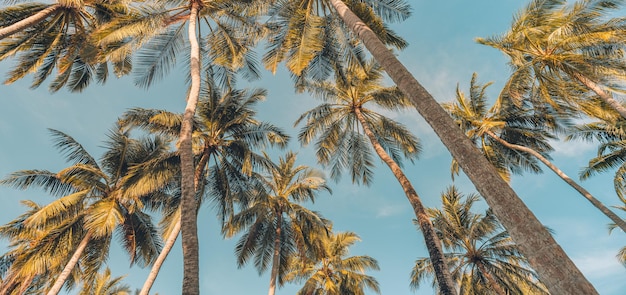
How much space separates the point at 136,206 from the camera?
14336mm

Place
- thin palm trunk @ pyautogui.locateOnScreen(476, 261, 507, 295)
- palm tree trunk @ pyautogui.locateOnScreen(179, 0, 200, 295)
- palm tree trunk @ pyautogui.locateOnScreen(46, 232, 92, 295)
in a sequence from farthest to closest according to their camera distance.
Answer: thin palm trunk @ pyautogui.locateOnScreen(476, 261, 507, 295), palm tree trunk @ pyautogui.locateOnScreen(46, 232, 92, 295), palm tree trunk @ pyautogui.locateOnScreen(179, 0, 200, 295)

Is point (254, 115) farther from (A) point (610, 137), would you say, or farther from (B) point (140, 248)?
(A) point (610, 137)

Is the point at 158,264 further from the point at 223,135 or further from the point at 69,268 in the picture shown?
the point at 223,135

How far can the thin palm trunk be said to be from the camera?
1612 cm

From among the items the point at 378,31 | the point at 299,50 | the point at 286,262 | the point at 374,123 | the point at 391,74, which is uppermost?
the point at 374,123

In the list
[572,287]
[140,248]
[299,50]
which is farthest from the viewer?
[140,248]

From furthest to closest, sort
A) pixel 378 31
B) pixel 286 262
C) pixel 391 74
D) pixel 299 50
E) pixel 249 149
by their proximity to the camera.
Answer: pixel 286 262
pixel 249 149
pixel 378 31
pixel 299 50
pixel 391 74

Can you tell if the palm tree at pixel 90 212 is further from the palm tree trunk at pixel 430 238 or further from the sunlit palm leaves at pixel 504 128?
the sunlit palm leaves at pixel 504 128

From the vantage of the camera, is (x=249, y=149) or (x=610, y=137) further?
(x=610, y=137)

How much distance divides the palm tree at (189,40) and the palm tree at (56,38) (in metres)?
1.08

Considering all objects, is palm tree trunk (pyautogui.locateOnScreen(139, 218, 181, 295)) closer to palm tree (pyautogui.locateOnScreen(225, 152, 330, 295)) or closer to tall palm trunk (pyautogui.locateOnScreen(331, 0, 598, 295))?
palm tree (pyautogui.locateOnScreen(225, 152, 330, 295))

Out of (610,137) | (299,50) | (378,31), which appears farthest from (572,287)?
(610,137)

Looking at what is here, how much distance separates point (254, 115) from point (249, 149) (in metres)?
1.68

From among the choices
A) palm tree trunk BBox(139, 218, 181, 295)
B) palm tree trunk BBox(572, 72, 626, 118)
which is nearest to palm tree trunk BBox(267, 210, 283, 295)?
palm tree trunk BBox(139, 218, 181, 295)
